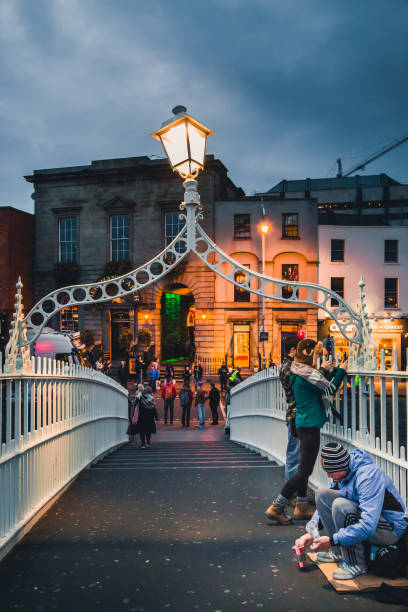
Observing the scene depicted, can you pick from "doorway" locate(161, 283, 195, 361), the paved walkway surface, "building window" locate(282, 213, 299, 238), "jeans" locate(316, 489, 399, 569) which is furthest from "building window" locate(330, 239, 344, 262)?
"jeans" locate(316, 489, 399, 569)

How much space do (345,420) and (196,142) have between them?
5.23 meters

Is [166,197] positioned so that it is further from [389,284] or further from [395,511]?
[395,511]

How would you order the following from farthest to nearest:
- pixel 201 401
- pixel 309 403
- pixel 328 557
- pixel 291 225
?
1. pixel 291 225
2. pixel 201 401
3. pixel 309 403
4. pixel 328 557

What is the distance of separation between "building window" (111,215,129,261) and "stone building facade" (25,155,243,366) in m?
0.07

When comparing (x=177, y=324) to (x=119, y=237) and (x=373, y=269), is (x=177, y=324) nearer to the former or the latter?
(x=119, y=237)

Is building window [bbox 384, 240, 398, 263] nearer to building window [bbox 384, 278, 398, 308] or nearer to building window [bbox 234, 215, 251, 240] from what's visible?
building window [bbox 384, 278, 398, 308]

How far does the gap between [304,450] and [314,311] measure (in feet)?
92.8

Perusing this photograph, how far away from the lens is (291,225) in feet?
111

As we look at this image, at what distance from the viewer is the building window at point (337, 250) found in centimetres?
3431

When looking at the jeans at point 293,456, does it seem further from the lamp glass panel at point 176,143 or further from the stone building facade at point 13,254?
the stone building facade at point 13,254

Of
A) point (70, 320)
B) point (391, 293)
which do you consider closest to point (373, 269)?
point (391, 293)

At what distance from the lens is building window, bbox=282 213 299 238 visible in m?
33.6

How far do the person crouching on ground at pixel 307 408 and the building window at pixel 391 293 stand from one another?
30.7 meters

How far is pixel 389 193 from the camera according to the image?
47.8 m
